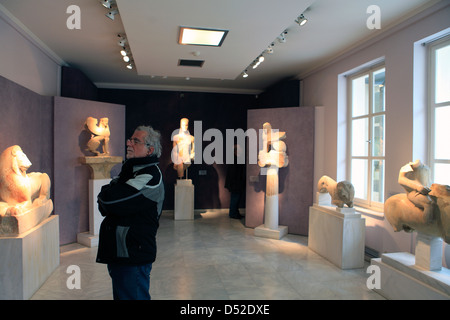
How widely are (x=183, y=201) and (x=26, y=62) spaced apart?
3862 millimetres

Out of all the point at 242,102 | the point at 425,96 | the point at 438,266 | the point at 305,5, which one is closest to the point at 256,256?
the point at 438,266

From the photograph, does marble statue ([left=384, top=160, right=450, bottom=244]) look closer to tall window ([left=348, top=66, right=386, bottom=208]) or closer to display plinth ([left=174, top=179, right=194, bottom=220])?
tall window ([left=348, top=66, right=386, bottom=208])

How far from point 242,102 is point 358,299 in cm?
595

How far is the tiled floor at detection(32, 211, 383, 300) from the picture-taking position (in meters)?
3.21

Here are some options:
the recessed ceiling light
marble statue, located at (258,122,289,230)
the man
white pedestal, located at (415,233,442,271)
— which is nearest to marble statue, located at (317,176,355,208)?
white pedestal, located at (415,233,442,271)

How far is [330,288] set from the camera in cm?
337

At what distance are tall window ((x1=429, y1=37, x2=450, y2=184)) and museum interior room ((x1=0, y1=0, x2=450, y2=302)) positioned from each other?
0.6 inches

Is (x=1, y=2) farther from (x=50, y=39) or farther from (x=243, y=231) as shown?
(x=243, y=231)

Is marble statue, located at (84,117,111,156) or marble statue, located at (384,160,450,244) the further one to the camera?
marble statue, located at (84,117,111,156)

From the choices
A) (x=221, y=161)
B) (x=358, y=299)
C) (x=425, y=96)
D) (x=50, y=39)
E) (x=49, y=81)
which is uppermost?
(x=50, y=39)

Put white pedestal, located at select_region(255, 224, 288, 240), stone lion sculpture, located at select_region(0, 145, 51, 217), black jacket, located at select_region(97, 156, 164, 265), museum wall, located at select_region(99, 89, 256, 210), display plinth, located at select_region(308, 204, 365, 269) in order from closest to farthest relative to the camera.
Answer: black jacket, located at select_region(97, 156, 164, 265)
stone lion sculpture, located at select_region(0, 145, 51, 217)
display plinth, located at select_region(308, 204, 365, 269)
white pedestal, located at select_region(255, 224, 288, 240)
museum wall, located at select_region(99, 89, 256, 210)

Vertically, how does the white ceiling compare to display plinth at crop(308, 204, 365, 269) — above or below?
above

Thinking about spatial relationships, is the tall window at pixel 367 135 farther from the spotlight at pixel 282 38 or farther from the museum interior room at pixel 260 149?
the spotlight at pixel 282 38

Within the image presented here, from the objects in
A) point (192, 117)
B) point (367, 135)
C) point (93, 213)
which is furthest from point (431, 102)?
point (192, 117)
